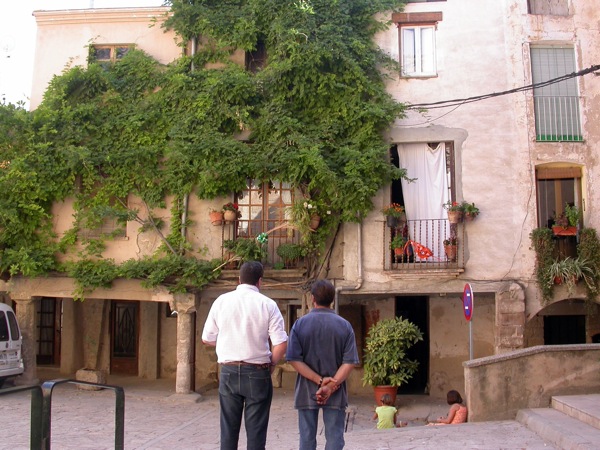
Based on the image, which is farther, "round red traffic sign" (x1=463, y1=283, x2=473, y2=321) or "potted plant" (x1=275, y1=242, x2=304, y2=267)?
"potted plant" (x1=275, y1=242, x2=304, y2=267)

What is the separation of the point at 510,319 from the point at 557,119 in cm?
471

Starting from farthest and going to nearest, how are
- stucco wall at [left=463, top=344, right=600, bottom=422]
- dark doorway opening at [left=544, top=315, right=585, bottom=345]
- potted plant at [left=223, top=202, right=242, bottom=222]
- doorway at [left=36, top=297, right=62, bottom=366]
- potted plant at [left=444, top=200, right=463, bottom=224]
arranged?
1. doorway at [left=36, top=297, right=62, bottom=366]
2. dark doorway opening at [left=544, top=315, right=585, bottom=345]
3. potted plant at [left=223, top=202, right=242, bottom=222]
4. potted plant at [left=444, top=200, right=463, bottom=224]
5. stucco wall at [left=463, top=344, right=600, bottom=422]

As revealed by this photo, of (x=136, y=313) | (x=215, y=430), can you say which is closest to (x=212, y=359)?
(x=136, y=313)

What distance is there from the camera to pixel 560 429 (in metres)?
8.21

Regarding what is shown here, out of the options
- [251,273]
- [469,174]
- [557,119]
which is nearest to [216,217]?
[469,174]

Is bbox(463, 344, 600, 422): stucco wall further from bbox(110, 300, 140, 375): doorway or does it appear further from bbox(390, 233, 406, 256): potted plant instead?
bbox(110, 300, 140, 375): doorway

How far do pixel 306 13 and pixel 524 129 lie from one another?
5673 millimetres

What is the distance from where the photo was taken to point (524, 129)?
15234mm

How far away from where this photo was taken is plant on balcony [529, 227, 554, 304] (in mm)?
14656

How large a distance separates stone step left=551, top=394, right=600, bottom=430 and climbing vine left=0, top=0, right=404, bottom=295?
6192 mm

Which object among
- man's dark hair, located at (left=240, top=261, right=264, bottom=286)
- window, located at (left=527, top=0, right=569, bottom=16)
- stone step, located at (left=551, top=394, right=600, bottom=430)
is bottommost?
stone step, located at (left=551, top=394, right=600, bottom=430)

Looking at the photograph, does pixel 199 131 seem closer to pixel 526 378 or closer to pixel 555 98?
pixel 555 98

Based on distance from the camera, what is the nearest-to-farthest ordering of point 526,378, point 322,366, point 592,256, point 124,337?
point 322,366, point 526,378, point 592,256, point 124,337

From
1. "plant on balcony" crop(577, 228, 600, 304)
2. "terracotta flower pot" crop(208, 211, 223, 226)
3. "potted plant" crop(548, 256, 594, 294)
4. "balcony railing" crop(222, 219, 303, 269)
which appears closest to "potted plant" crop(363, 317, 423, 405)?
"balcony railing" crop(222, 219, 303, 269)
